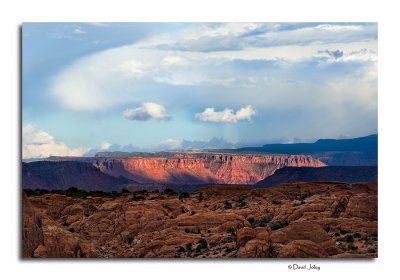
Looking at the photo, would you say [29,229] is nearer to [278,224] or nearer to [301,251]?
[278,224]

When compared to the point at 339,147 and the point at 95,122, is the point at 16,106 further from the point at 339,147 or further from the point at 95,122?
the point at 339,147

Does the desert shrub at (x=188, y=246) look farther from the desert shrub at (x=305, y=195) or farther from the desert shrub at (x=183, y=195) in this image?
the desert shrub at (x=305, y=195)

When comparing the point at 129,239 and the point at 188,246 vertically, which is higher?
the point at 129,239

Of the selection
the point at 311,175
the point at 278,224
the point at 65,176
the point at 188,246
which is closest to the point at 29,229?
the point at 65,176
